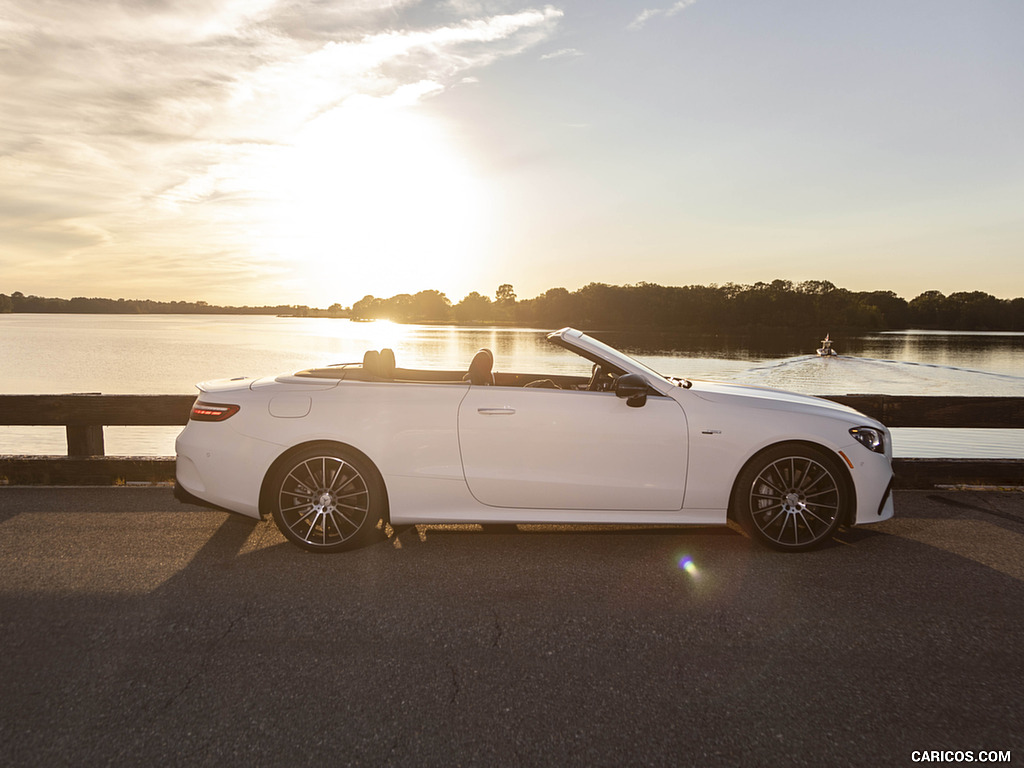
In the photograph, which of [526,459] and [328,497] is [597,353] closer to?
[526,459]

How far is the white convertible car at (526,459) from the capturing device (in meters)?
4.52

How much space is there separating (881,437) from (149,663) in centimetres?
470

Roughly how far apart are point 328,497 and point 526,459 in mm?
1412

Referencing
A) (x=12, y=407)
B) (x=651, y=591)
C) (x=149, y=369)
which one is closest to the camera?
(x=651, y=591)

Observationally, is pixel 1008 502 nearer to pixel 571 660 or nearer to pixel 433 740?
pixel 571 660

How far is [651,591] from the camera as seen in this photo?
3.98 m

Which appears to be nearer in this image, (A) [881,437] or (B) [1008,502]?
(A) [881,437]

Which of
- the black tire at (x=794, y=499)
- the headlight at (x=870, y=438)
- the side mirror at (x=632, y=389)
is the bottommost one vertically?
the black tire at (x=794, y=499)

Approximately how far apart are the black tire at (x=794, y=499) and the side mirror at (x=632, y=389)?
893mm

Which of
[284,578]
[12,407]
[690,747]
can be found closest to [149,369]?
[12,407]

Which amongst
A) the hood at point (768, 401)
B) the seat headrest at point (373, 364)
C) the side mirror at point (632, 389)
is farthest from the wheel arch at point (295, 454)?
the hood at point (768, 401)

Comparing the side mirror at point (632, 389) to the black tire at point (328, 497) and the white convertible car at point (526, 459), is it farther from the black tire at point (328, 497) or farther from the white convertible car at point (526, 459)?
the black tire at point (328, 497)
